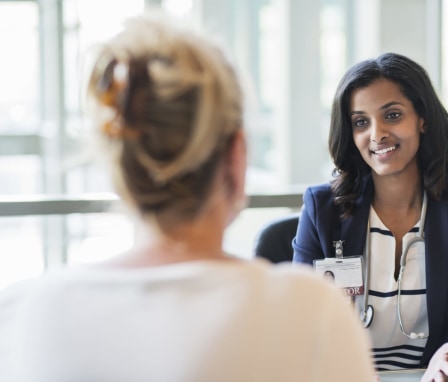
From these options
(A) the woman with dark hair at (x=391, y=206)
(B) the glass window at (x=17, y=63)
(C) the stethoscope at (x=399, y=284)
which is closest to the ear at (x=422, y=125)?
(A) the woman with dark hair at (x=391, y=206)

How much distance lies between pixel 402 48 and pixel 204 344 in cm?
399

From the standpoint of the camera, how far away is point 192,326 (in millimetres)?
889

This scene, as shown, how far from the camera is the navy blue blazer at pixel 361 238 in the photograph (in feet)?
6.68

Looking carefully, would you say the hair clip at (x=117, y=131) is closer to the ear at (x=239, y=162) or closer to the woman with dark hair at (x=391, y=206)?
the ear at (x=239, y=162)

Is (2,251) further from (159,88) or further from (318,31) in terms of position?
(159,88)

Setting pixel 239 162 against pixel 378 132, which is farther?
pixel 378 132

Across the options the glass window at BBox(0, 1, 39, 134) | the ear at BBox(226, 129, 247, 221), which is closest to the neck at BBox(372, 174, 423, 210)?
the ear at BBox(226, 129, 247, 221)

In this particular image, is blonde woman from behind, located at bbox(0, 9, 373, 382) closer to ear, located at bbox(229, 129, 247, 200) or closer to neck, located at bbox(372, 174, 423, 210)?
ear, located at bbox(229, 129, 247, 200)

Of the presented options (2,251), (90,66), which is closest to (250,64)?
(2,251)

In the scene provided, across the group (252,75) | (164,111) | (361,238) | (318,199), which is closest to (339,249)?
(361,238)

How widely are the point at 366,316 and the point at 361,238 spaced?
0.22 meters

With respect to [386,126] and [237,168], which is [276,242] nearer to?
[386,126]

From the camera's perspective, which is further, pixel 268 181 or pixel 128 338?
pixel 268 181

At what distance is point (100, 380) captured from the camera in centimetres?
90
